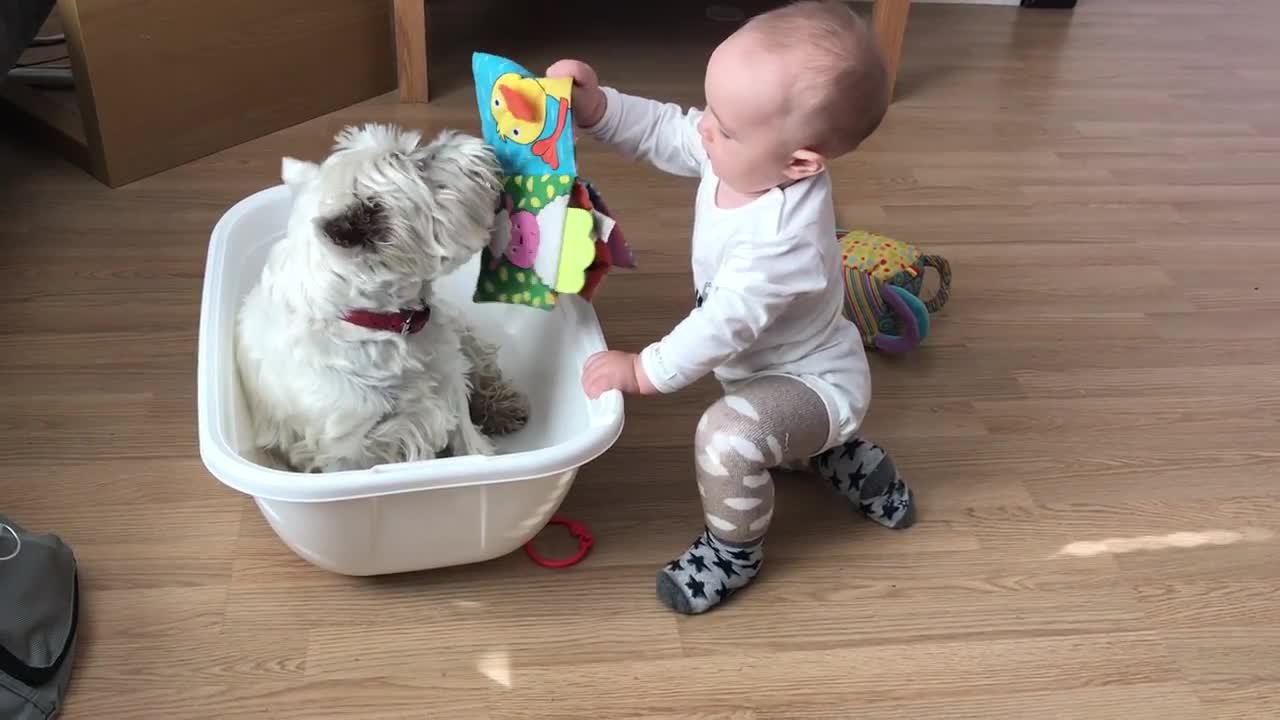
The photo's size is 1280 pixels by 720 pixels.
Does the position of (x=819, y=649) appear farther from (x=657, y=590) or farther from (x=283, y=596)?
(x=283, y=596)

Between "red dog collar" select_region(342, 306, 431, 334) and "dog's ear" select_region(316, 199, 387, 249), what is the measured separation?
0.09 metres

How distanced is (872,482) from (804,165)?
1.38ft

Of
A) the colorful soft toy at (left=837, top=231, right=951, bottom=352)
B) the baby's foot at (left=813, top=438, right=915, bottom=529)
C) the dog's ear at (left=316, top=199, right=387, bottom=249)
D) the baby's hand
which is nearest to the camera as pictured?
the dog's ear at (left=316, top=199, right=387, bottom=249)

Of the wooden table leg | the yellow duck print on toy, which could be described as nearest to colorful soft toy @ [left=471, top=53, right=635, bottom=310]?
the yellow duck print on toy

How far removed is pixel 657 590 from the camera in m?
1.12

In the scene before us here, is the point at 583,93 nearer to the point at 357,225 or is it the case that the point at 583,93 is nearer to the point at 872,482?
the point at 357,225

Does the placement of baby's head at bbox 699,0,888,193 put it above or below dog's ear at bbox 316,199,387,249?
above

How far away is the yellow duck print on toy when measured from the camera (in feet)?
3.28

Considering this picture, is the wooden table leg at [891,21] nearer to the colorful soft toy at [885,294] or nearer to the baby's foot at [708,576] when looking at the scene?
the colorful soft toy at [885,294]

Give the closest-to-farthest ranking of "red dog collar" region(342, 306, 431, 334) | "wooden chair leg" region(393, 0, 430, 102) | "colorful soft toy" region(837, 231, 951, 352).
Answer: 1. "red dog collar" region(342, 306, 431, 334)
2. "colorful soft toy" region(837, 231, 951, 352)
3. "wooden chair leg" region(393, 0, 430, 102)

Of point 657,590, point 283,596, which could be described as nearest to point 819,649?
point 657,590

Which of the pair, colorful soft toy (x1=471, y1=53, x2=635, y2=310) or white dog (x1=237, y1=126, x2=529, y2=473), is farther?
colorful soft toy (x1=471, y1=53, x2=635, y2=310)

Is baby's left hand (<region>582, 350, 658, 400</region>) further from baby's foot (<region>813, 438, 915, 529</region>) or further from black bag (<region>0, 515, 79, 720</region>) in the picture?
black bag (<region>0, 515, 79, 720</region>)

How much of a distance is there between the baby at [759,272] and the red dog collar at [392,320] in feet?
0.56
